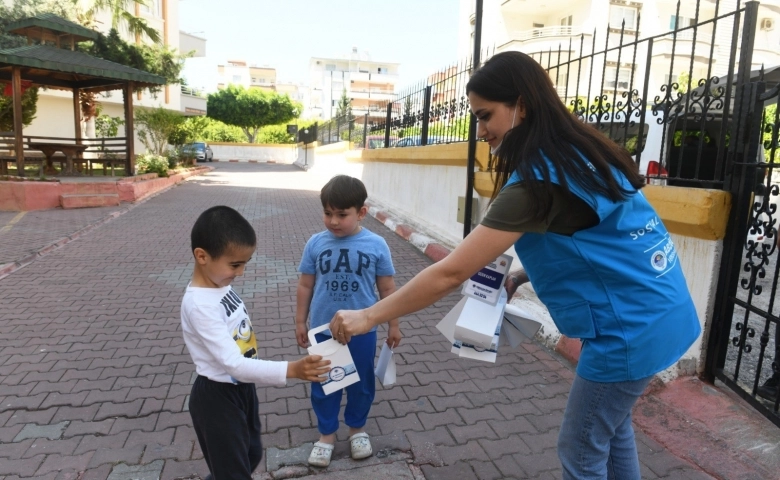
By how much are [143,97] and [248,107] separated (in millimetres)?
19210

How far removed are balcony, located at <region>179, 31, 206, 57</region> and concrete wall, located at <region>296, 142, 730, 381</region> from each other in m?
28.1

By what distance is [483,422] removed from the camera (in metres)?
3.11

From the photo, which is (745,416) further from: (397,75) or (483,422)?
(397,75)

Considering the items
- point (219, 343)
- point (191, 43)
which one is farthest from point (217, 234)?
point (191, 43)

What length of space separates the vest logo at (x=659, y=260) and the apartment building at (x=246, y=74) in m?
108

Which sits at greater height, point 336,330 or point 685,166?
point 685,166

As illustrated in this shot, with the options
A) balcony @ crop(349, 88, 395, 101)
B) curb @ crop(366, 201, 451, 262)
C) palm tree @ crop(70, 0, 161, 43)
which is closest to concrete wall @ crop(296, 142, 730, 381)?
curb @ crop(366, 201, 451, 262)

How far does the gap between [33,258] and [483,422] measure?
6.46 m

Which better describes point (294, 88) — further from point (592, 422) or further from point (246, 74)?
point (592, 422)

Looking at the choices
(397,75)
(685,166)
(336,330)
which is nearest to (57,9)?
(685,166)

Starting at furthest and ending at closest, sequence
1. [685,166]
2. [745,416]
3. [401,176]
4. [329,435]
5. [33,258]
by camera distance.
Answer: [401,176] → [33,258] → [685,166] → [745,416] → [329,435]

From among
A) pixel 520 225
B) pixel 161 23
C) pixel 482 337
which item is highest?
pixel 161 23

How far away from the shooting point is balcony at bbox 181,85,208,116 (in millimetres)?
38188

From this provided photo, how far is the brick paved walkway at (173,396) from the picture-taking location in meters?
2.69
